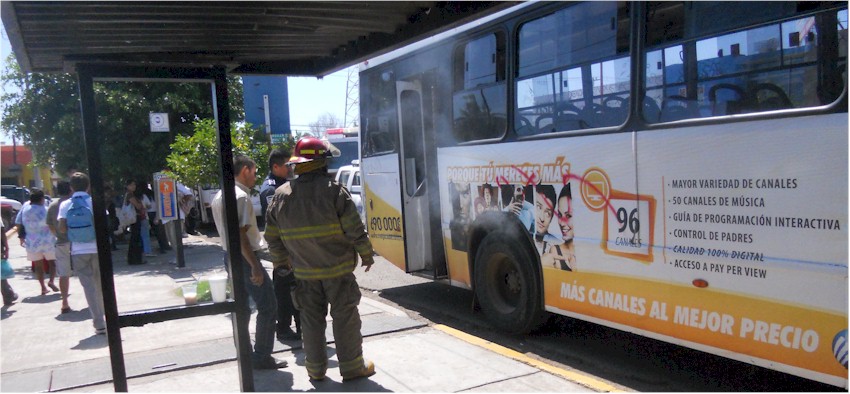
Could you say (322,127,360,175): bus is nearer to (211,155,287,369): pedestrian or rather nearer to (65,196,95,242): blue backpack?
(65,196,95,242): blue backpack

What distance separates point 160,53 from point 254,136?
7.95m

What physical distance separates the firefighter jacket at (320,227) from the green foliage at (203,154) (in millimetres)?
6226

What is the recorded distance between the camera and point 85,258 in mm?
6691

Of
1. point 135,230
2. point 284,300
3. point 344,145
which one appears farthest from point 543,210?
point 344,145

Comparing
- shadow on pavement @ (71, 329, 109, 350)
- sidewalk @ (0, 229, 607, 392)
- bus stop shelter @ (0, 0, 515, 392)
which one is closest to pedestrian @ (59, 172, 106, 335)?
shadow on pavement @ (71, 329, 109, 350)

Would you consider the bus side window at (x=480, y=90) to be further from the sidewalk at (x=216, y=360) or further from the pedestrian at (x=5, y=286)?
the pedestrian at (x=5, y=286)

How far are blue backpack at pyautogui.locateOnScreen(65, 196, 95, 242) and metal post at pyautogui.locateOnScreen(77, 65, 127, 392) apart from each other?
3254 millimetres

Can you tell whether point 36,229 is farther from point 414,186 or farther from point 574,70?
point 574,70

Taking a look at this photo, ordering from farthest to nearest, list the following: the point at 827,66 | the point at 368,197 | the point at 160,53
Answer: the point at 368,197 → the point at 160,53 → the point at 827,66

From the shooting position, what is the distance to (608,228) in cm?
493

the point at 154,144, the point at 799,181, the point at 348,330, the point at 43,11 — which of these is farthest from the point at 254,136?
the point at 799,181

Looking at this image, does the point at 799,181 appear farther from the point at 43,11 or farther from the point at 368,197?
the point at 368,197

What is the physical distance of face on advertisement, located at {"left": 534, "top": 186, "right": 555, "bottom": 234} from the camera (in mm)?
5489

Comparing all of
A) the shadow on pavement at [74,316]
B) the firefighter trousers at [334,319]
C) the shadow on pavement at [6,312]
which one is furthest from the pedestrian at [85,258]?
the firefighter trousers at [334,319]
